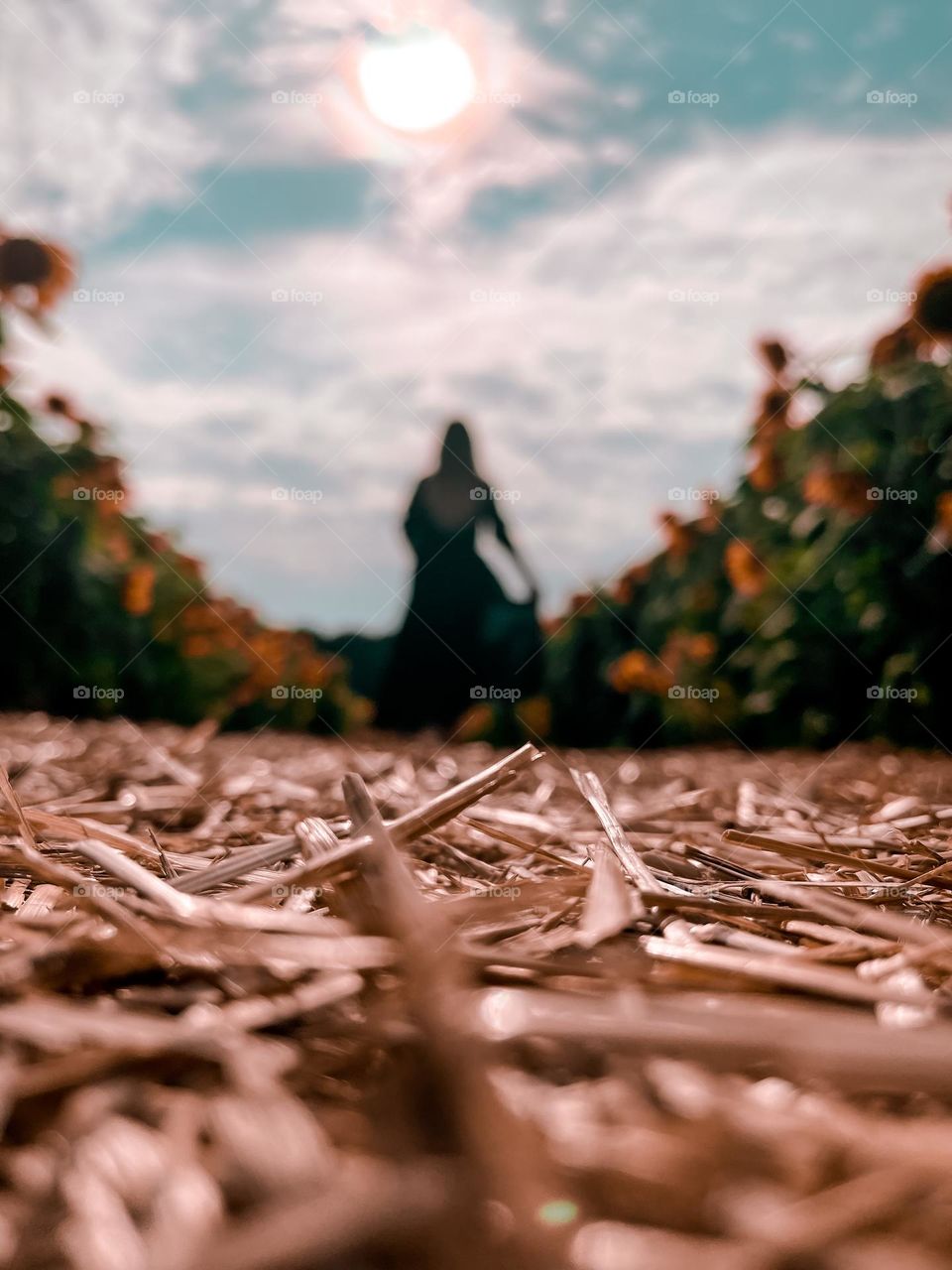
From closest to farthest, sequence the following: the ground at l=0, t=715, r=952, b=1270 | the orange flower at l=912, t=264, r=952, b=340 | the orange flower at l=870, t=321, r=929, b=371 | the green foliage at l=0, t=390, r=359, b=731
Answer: the ground at l=0, t=715, r=952, b=1270 → the orange flower at l=912, t=264, r=952, b=340 → the orange flower at l=870, t=321, r=929, b=371 → the green foliage at l=0, t=390, r=359, b=731

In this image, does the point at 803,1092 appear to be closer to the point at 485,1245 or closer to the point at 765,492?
the point at 485,1245

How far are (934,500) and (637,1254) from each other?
16.8 feet

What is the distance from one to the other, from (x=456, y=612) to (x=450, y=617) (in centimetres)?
10

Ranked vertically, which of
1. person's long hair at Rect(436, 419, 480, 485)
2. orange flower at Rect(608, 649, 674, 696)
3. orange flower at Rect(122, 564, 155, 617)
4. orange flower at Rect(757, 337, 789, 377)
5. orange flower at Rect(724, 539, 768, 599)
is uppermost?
person's long hair at Rect(436, 419, 480, 485)

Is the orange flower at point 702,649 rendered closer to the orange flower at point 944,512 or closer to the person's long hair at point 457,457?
the orange flower at point 944,512

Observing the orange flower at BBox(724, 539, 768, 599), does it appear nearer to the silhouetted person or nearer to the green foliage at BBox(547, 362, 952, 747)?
the green foliage at BBox(547, 362, 952, 747)

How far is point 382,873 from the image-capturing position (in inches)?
22.2

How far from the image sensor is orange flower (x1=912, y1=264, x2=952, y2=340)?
14.9ft

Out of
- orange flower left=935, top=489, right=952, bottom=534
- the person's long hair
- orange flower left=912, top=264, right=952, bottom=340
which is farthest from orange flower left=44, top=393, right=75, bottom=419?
orange flower left=935, top=489, right=952, bottom=534

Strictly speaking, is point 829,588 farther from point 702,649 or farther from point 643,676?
point 643,676

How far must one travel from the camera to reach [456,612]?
936cm

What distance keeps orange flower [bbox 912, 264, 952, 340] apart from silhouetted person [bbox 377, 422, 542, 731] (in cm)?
494

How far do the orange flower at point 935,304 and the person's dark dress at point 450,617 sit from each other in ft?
16.2

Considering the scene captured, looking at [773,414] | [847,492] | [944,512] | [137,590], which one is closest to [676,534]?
[773,414]
